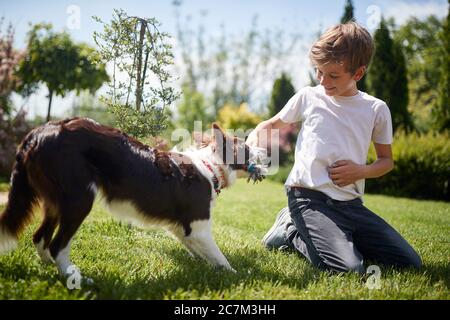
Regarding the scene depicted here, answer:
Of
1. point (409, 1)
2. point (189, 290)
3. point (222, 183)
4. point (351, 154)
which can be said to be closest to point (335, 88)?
point (351, 154)

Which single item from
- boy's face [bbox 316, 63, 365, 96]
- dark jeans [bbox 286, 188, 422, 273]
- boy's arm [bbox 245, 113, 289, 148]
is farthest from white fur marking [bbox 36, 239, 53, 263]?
boy's face [bbox 316, 63, 365, 96]

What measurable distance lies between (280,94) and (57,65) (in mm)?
10250

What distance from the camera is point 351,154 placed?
11.0 feet

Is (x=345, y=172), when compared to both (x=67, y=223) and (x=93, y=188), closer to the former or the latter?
(x=93, y=188)

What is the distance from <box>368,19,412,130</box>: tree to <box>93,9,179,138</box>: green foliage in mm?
11762

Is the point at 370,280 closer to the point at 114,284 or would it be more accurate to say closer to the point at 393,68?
the point at 114,284

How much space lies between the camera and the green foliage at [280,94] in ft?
56.1

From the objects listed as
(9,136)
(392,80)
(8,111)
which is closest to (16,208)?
(9,136)

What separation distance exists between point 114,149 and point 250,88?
27336mm

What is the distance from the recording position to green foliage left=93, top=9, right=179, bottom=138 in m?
3.87

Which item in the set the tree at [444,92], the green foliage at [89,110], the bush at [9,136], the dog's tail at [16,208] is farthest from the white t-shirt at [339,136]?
the tree at [444,92]

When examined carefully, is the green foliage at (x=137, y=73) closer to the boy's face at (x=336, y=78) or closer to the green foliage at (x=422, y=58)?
the boy's face at (x=336, y=78)

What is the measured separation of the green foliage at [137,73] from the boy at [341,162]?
61.5 inches

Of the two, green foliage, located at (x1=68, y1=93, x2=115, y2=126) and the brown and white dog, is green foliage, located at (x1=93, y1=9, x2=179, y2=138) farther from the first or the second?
green foliage, located at (x1=68, y1=93, x2=115, y2=126)
